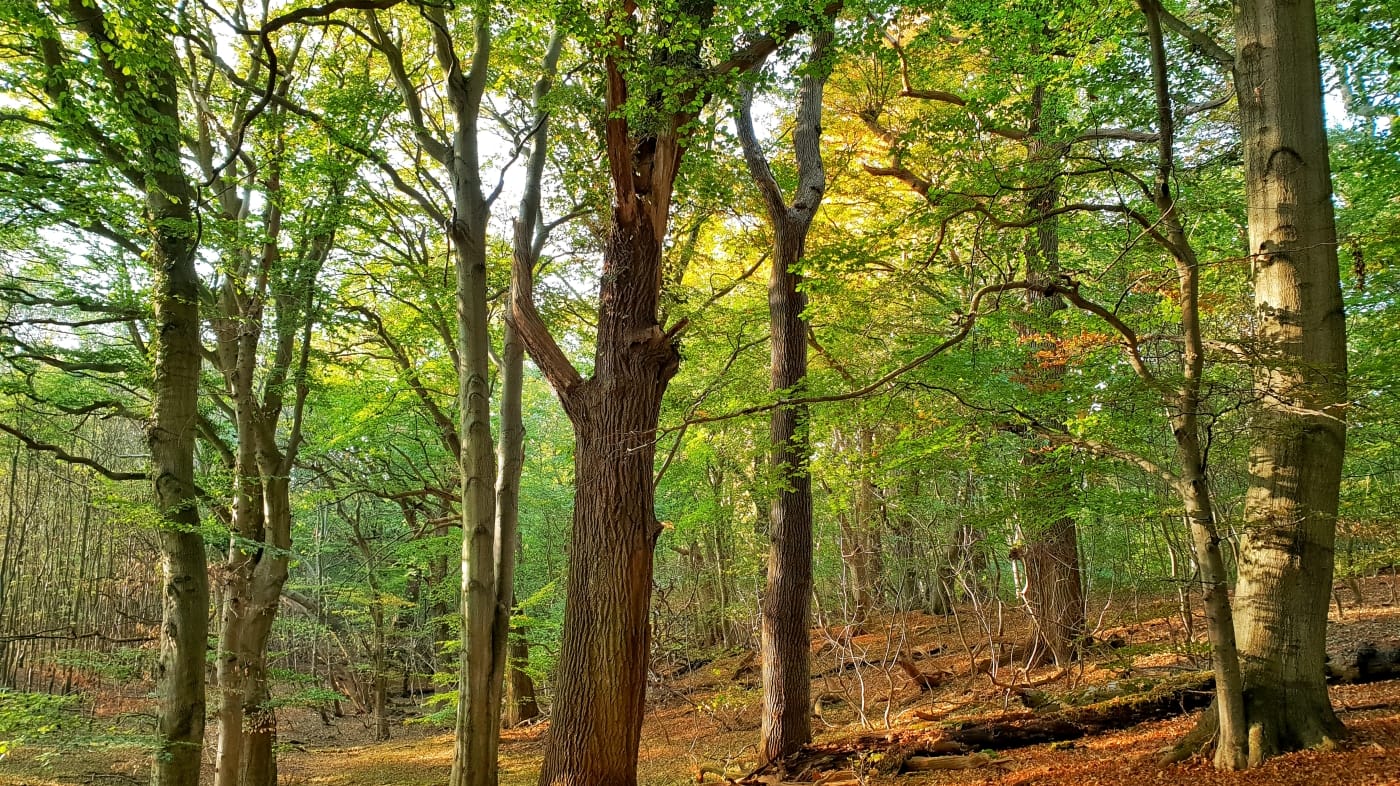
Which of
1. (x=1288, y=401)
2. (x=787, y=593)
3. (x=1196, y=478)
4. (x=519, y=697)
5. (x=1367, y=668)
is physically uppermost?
(x=1288, y=401)

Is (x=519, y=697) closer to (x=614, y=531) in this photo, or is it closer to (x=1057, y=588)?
(x=1057, y=588)

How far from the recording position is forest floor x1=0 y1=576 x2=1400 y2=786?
4312 mm

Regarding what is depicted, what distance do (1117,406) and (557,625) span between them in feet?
34.6

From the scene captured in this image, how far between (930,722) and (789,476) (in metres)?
3.37

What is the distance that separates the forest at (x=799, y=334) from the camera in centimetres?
421

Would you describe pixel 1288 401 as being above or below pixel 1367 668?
above

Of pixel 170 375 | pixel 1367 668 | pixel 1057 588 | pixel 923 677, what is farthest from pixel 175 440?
pixel 1367 668

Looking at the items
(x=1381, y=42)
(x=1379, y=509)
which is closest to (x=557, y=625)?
(x=1379, y=509)

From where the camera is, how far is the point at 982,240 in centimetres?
560

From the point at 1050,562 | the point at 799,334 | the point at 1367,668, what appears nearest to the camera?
the point at 1367,668

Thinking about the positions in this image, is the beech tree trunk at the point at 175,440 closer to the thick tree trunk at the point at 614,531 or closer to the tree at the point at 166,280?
the tree at the point at 166,280

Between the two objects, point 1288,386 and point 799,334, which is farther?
point 799,334

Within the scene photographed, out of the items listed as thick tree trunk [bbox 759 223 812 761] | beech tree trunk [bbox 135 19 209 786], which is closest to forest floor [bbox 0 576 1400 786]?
thick tree trunk [bbox 759 223 812 761]

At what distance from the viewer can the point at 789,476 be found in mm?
6629
